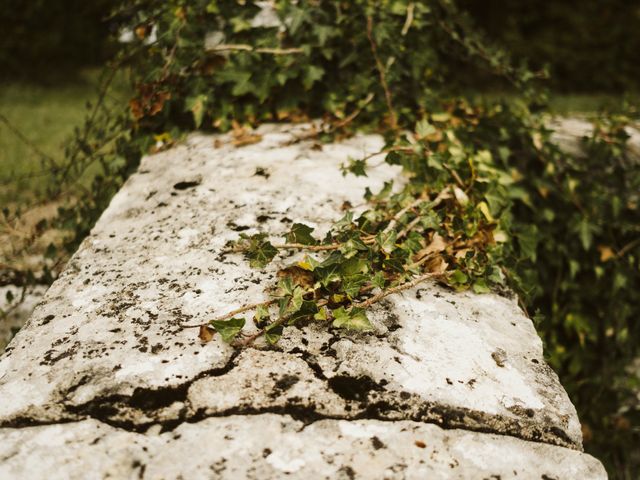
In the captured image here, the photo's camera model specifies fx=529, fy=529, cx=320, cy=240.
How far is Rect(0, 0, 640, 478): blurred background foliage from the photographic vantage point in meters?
2.14

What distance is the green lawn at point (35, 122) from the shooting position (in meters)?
4.08

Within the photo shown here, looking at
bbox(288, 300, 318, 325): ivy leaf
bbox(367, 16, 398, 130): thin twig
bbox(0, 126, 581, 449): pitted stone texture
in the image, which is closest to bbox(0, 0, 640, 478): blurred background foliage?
bbox(367, 16, 398, 130): thin twig

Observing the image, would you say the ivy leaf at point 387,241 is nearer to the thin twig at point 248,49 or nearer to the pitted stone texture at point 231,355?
the pitted stone texture at point 231,355

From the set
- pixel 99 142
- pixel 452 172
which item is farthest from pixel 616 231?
pixel 99 142

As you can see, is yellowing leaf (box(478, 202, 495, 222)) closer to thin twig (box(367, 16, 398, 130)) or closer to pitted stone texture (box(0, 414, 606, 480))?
thin twig (box(367, 16, 398, 130))

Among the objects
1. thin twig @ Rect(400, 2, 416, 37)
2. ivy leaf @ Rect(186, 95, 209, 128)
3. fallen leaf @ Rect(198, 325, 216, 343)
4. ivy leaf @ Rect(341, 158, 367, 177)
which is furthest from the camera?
thin twig @ Rect(400, 2, 416, 37)

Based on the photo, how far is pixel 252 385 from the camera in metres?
0.96

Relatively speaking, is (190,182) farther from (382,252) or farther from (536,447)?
(536,447)

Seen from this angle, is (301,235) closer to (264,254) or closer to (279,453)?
(264,254)

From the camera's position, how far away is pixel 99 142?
2.33 meters

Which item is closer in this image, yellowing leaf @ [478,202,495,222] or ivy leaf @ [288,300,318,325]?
ivy leaf @ [288,300,318,325]

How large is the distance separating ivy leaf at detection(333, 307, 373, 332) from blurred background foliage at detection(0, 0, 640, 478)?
1.14 metres

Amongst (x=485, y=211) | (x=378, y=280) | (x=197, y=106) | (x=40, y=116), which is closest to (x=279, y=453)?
(x=378, y=280)

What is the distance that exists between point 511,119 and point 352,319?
148 cm
